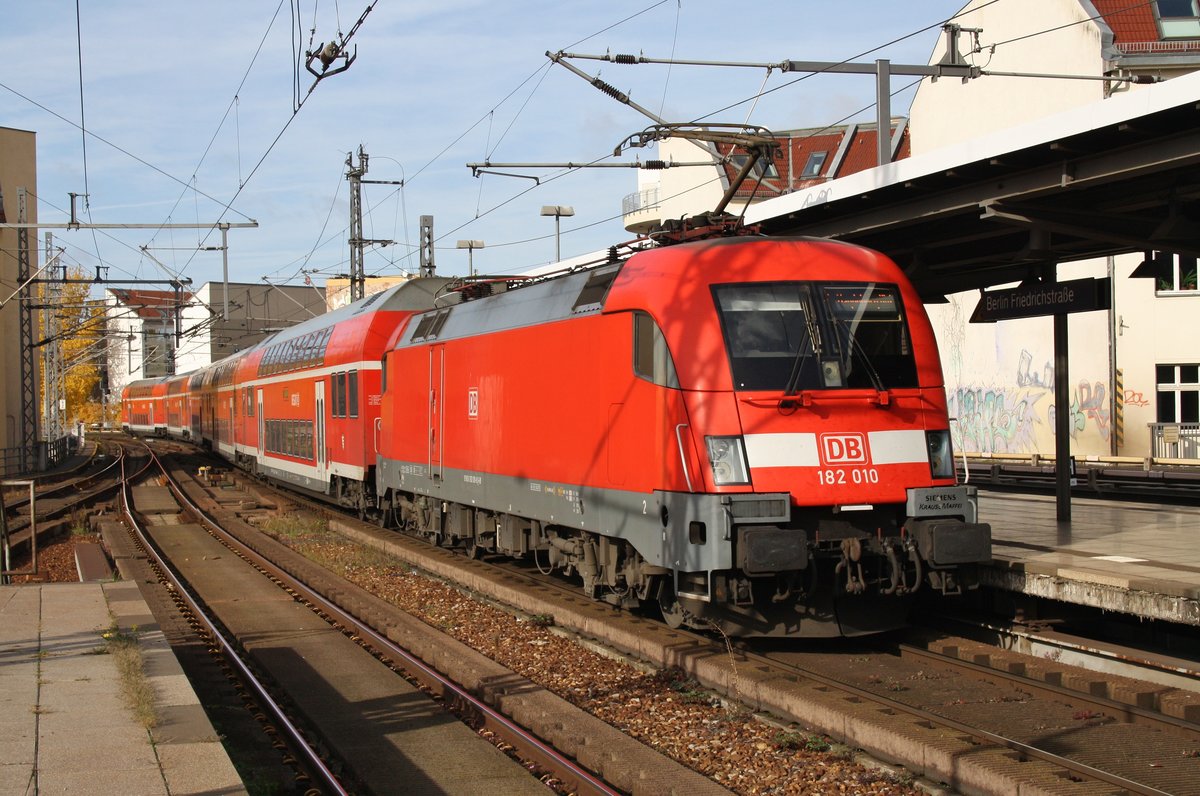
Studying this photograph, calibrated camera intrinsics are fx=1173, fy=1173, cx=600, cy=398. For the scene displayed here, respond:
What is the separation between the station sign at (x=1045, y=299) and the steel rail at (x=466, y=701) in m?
7.51

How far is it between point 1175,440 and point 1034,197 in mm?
19869

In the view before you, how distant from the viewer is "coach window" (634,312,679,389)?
9.68 meters

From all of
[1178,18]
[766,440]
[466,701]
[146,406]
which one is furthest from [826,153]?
[146,406]

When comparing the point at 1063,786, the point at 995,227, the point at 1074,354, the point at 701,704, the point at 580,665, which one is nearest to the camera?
the point at 1063,786

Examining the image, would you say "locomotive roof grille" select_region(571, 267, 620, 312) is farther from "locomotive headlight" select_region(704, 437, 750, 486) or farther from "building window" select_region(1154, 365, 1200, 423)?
"building window" select_region(1154, 365, 1200, 423)

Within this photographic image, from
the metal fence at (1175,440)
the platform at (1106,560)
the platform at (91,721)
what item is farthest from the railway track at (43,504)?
the metal fence at (1175,440)

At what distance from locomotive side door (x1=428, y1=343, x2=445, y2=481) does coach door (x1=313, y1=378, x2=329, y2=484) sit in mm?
7305

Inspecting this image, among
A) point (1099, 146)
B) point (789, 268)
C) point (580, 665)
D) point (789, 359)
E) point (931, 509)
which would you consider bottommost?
point (580, 665)

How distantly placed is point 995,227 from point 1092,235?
1322 millimetres


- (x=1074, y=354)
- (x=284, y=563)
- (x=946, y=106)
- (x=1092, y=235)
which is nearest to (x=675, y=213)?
(x=946, y=106)

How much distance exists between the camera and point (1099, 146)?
1035 cm

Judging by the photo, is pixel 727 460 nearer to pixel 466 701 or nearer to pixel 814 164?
pixel 466 701

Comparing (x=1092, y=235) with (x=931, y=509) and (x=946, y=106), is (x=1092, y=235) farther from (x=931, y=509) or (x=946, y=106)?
(x=946, y=106)

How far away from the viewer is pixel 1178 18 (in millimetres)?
32594
